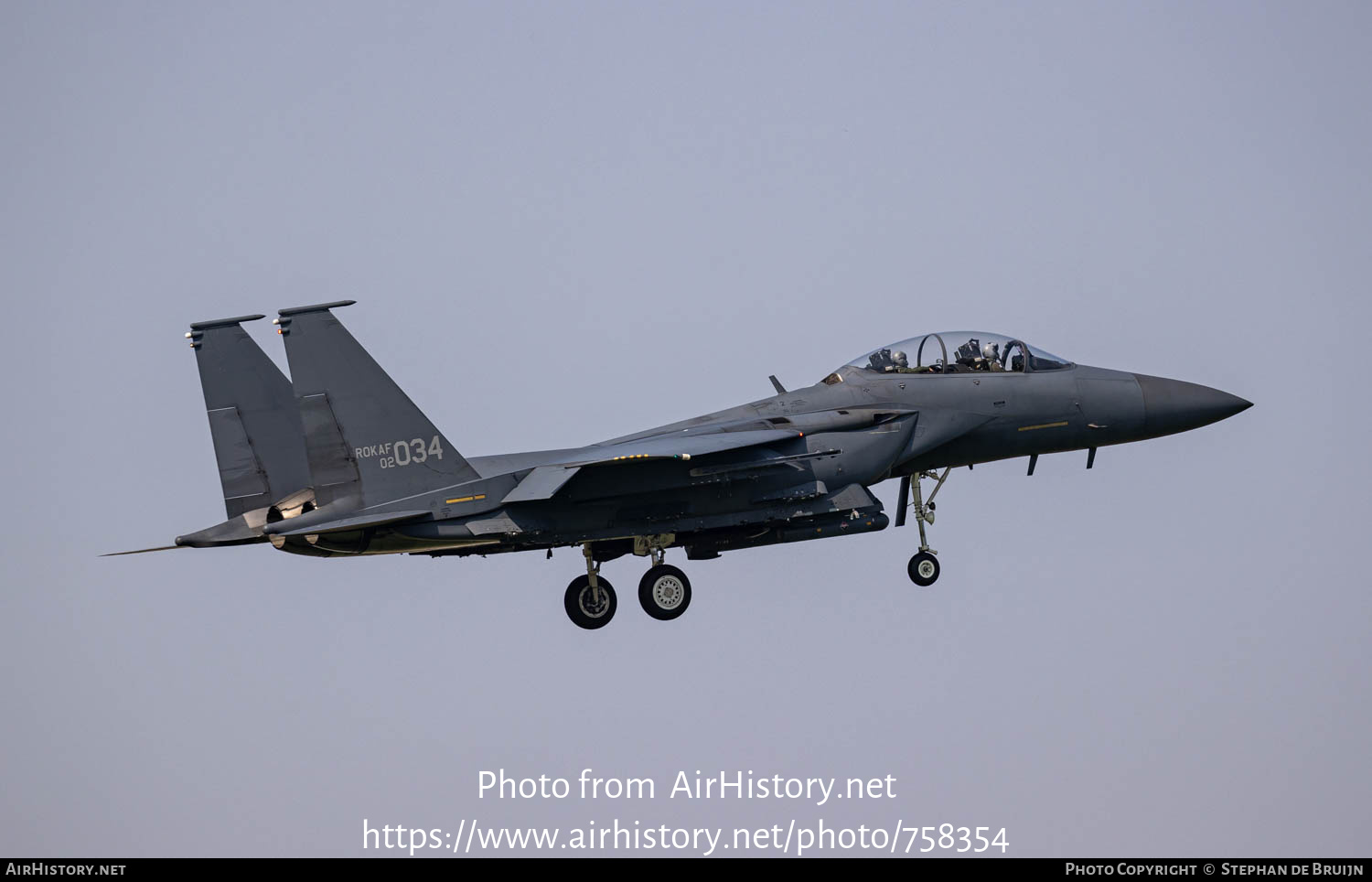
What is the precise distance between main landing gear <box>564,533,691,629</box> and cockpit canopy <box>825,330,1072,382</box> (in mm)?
3438

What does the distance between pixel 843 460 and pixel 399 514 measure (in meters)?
5.71

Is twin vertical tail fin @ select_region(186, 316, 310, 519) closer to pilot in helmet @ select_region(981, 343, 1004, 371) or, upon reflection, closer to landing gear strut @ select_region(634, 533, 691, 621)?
landing gear strut @ select_region(634, 533, 691, 621)

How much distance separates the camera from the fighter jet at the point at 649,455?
2281cm

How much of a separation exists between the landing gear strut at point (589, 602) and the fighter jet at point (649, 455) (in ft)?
0.09

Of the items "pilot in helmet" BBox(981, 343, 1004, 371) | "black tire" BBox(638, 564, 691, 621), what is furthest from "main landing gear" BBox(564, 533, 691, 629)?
"pilot in helmet" BBox(981, 343, 1004, 371)

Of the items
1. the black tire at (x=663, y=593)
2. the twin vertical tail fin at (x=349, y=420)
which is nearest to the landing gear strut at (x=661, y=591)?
the black tire at (x=663, y=593)

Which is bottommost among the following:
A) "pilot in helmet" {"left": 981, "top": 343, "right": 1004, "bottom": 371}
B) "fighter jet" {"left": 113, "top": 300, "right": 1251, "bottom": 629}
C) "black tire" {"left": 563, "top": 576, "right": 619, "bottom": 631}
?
"black tire" {"left": 563, "top": 576, "right": 619, "bottom": 631}

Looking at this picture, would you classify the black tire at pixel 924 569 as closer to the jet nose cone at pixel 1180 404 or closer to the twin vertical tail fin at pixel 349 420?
the jet nose cone at pixel 1180 404

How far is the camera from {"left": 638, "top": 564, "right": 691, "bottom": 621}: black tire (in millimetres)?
24656

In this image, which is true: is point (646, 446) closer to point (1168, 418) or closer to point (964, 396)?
point (964, 396)

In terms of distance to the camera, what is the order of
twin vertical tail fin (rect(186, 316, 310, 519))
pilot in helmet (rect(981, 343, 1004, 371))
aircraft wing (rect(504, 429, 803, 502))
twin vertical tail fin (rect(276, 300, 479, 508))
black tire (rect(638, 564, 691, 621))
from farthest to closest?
1. pilot in helmet (rect(981, 343, 1004, 371))
2. twin vertical tail fin (rect(186, 316, 310, 519))
3. black tire (rect(638, 564, 691, 621))
4. aircraft wing (rect(504, 429, 803, 502))
5. twin vertical tail fin (rect(276, 300, 479, 508))

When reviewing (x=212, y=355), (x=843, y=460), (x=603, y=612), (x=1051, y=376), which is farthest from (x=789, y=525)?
(x=212, y=355)

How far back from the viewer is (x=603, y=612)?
24.8 metres

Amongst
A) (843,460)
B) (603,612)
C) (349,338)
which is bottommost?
(603,612)
